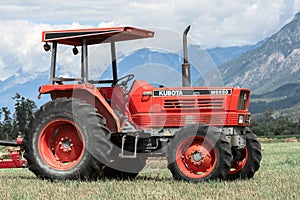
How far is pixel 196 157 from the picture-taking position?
11.0m

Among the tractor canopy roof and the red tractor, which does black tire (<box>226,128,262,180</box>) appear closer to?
the red tractor

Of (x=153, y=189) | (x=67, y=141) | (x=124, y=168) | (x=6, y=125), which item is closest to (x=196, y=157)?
(x=153, y=189)

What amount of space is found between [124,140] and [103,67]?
1548 mm

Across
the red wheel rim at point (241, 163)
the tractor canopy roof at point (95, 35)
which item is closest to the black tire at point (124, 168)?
the red wheel rim at point (241, 163)

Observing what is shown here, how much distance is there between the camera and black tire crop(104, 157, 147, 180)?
1192 cm

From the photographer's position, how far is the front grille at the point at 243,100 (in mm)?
11703

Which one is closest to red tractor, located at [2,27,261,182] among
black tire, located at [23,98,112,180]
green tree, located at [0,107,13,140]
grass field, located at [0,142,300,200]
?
black tire, located at [23,98,112,180]

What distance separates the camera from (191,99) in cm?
1160

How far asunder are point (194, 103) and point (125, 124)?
137 centimetres

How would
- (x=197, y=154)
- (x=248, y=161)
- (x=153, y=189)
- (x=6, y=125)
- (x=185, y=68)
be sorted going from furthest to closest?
(x=6, y=125)
(x=248, y=161)
(x=185, y=68)
(x=197, y=154)
(x=153, y=189)

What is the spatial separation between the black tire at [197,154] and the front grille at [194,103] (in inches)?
24.5

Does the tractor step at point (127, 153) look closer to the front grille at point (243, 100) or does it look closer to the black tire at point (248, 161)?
the black tire at point (248, 161)

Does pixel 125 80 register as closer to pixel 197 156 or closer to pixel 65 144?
pixel 65 144

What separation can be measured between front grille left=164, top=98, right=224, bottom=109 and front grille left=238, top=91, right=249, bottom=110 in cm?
40
